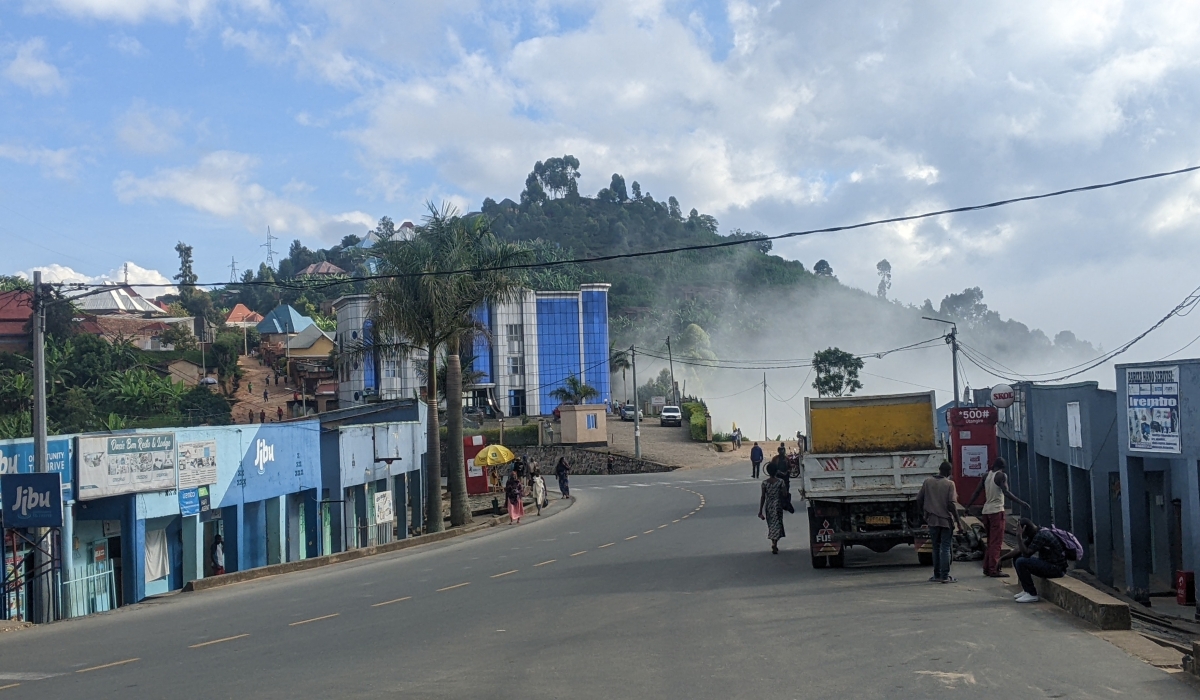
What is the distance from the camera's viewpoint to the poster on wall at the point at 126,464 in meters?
20.1

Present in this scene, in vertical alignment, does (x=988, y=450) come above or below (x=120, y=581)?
above

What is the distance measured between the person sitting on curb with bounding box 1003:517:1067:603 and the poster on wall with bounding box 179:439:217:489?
58.9 ft

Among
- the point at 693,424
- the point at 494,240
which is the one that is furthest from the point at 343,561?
the point at 693,424

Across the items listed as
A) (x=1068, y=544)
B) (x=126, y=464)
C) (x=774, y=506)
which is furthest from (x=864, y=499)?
(x=126, y=464)

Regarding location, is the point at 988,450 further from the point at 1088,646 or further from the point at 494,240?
the point at 1088,646

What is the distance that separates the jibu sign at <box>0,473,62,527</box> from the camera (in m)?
17.6

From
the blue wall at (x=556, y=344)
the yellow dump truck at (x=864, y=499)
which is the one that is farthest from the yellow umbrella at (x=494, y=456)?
the blue wall at (x=556, y=344)

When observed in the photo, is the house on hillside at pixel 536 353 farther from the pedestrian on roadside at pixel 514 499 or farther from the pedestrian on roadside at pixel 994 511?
the pedestrian on roadside at pixel 994 511

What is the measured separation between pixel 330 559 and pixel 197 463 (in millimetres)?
3751

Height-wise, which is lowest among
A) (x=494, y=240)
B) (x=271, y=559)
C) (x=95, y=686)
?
(x=271, y=559)

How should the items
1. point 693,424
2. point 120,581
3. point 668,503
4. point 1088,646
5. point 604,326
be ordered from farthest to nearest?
point 604,326 → point 693,424 → point 668,503 → point 120,581 → point 1088,646

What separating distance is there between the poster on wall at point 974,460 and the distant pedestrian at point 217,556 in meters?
18.8

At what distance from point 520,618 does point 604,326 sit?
8433 cm

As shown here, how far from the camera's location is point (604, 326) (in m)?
97.1
